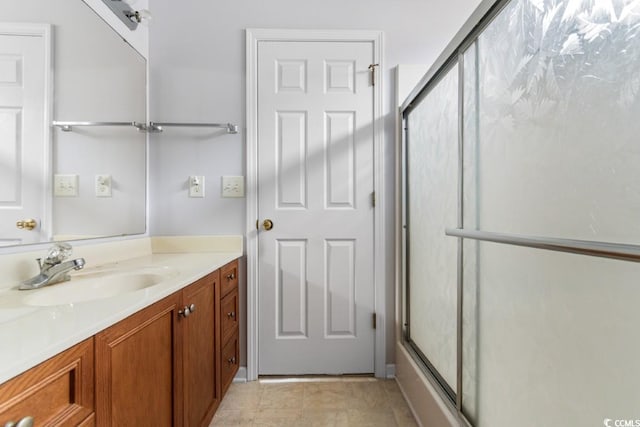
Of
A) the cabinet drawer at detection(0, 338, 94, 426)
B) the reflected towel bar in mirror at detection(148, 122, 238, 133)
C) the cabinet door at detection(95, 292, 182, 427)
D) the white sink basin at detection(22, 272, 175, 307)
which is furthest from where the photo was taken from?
the reflected towel bar in mirror at detection(148, 122, 238, 133)

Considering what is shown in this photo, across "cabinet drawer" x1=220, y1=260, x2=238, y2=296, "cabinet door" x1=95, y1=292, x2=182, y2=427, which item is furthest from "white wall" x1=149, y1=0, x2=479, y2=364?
"cabinet door" x1=95, y1=292, x2=182, y2=427

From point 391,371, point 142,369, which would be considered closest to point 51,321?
point 142,369

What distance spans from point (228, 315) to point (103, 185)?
86 centimetres

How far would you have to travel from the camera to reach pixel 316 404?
148cm

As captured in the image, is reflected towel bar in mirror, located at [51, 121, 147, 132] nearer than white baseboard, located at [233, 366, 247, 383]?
Yes

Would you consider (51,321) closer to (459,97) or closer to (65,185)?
(65,185)

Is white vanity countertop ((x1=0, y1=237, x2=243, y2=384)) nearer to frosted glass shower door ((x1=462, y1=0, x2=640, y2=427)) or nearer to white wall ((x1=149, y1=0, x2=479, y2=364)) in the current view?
white wall ((x1=149, y1=0, x2=479, y2=364))

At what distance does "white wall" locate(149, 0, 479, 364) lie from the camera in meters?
1.71

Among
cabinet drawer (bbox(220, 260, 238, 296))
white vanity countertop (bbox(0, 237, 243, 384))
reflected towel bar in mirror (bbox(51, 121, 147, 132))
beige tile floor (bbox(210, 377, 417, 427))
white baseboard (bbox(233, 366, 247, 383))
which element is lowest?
beige tile floor (bbox(210, 377, 417, 427))

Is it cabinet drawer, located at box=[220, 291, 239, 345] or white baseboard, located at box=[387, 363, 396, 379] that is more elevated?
→ cabinet drawer, located at box=[220, 291, 239, 345]

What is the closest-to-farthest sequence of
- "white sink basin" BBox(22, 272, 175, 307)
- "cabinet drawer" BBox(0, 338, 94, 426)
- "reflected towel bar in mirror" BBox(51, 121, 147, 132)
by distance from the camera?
"cabinet drawer" BBox(0, 338, 94, 426) < "white sink basin" BBox(22, 272, 175, 307) < "reflected towel bar in mirror" BBox(51, 121, 147, 132)

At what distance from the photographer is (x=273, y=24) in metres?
1.72

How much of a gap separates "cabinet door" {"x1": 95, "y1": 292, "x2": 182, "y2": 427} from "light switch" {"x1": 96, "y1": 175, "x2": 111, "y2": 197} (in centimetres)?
77

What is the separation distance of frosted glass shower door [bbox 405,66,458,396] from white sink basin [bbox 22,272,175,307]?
1.08 m
